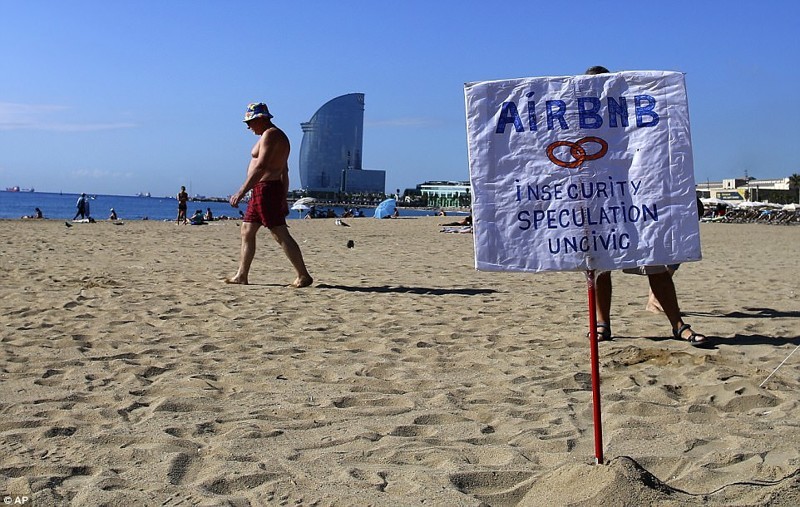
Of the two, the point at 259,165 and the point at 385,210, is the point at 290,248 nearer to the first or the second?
the point at 259,165

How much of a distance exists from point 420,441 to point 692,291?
5840mm

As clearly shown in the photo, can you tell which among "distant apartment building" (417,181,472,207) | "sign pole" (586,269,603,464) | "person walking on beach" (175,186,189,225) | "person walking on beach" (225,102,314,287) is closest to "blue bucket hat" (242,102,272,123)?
"person walking on beach" (225,102,314,287)

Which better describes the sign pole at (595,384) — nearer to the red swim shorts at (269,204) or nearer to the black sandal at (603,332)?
the black sandal at (603,332)

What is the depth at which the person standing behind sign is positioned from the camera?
5227 millimetres

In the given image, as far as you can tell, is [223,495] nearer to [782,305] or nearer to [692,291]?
[782,305]

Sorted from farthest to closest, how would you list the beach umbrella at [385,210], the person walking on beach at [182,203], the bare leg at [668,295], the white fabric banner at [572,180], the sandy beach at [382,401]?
the beach umbrella at [385,210]
the person walking on beach at [182,203]
the bare leg at [668,295]
the white fabric banner at [572,180]
the sandy beach at [382,401]

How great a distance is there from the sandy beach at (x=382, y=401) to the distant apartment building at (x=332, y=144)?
459 ft

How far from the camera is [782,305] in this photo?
708cm

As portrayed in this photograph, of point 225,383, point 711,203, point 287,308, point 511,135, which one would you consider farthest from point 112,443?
point 711,203

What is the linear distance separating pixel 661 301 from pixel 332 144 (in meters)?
145

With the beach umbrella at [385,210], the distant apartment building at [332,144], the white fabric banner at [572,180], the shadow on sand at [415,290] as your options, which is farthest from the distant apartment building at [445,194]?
the white fabric banner at [572,180]

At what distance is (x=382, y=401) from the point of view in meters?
3.84

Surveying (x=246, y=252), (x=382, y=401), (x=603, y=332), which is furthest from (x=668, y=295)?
(x=246, y=252)

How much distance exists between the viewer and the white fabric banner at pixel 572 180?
2.95 m
